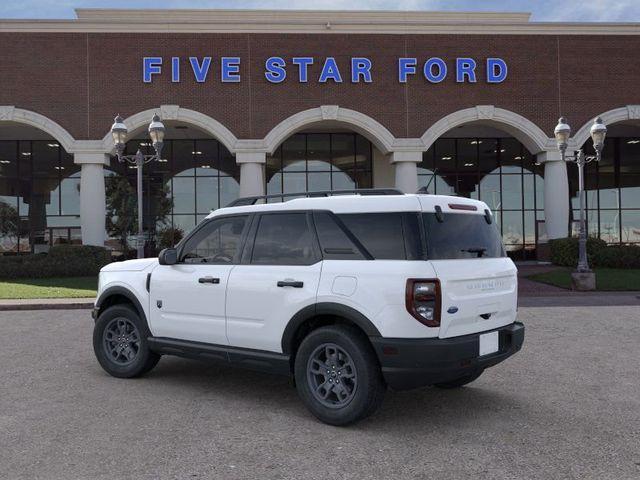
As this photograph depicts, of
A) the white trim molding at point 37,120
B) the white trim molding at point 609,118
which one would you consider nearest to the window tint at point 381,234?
the white trim molding at point 37,120

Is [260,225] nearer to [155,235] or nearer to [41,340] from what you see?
[41,340]

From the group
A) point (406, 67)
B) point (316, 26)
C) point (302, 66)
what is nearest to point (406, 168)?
point (406, 67)

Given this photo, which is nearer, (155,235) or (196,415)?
(196,415)

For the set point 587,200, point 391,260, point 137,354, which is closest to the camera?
point 391,260

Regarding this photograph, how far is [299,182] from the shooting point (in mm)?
28375

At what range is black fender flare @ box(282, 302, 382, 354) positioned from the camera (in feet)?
14.6

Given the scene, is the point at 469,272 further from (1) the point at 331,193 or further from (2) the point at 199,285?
(2) the point at 199,285

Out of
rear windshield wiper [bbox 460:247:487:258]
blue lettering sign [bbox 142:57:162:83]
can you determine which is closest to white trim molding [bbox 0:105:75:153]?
blue lettering sign [bbox 142:57:162:83]

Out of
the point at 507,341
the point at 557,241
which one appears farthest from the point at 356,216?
the point at 557,241

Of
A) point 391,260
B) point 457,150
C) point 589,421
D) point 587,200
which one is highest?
point 457,150

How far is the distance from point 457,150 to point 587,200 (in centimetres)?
862

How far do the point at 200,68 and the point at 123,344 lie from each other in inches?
715

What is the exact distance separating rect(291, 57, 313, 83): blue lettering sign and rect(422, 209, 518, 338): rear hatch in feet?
61.3

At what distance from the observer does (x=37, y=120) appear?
2195 centimetres
